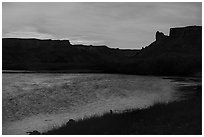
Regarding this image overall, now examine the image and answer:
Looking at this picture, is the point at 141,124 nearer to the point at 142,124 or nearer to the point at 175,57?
the point at 142,124

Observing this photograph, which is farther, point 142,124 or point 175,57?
point 175,57

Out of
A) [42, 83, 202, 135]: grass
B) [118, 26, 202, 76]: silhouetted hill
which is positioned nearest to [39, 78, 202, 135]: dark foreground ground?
[42, 83, 202, 135]: grass

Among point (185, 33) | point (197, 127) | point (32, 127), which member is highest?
point (185, 33)

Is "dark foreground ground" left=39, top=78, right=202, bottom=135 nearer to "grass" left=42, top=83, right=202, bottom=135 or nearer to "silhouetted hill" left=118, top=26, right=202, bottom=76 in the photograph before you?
"grass" left=42, top=83, right=202, bottom=135

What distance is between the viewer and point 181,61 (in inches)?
4690

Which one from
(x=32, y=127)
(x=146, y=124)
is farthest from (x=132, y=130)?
(x=32, y=127)

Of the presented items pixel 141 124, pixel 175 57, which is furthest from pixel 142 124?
pixel 175 57

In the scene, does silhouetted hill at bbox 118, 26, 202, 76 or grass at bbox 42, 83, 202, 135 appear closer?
grass at bbox 42, 83, 202, 135

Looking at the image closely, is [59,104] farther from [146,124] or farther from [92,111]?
[146,124]

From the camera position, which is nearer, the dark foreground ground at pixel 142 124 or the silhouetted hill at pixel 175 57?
the dark foreground ground at pixel 142 124

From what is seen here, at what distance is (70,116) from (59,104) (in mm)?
6429

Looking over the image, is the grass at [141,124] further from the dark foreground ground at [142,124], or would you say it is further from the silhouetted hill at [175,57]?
the silhouetted hill at [175,57]

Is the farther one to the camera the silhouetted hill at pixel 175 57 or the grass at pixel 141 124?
the silhouetted hill at pixel 175 57

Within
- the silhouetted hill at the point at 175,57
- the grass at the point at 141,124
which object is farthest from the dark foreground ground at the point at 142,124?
the silhouetted hill at the point at 175,57
